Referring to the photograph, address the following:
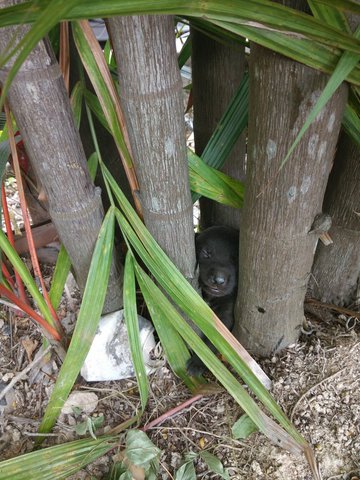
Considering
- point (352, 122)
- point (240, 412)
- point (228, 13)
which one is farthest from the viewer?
point (240, 412)

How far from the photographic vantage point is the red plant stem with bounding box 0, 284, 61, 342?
2.77ft

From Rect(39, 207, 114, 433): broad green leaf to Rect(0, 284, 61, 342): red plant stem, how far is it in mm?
98

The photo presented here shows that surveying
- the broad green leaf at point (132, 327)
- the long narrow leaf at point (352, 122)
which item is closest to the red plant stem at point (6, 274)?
the broad green leaf at point (132, 327)

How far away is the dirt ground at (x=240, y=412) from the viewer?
823mm

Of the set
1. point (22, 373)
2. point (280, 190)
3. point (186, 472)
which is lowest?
point (186, 472)

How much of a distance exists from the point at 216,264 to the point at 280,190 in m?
0.30

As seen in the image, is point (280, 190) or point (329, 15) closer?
point (329, 15)

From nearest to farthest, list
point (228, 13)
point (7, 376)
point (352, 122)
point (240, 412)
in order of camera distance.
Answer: point (228, 13), point (352, 122), point (240, 412), point (7, 376)

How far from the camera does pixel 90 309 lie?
31.5 inches

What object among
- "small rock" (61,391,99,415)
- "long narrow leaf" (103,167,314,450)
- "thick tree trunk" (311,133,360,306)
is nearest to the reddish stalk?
"long narrow leaf" (103,167,314,450)

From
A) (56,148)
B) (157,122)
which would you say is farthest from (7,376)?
(157,122)

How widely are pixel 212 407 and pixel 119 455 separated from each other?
211 millimetres

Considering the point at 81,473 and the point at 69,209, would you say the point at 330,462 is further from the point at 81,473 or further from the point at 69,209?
the point at 69,209

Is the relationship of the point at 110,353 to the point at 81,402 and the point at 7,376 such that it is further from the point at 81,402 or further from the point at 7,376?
the point at 7,376
